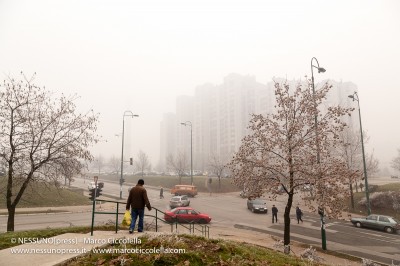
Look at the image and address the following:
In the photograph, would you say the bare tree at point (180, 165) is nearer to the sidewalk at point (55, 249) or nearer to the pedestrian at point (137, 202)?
the pedestrian at point (137, 202)

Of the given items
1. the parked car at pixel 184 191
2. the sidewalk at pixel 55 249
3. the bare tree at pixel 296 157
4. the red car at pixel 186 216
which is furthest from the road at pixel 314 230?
the parked car at pixel 184 191

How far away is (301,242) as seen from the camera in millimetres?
16188

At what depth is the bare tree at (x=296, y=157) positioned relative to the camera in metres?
12.9

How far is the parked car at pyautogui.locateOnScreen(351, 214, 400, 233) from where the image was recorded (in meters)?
19.6

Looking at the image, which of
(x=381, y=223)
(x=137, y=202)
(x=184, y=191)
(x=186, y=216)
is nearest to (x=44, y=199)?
(x=186, y=216)

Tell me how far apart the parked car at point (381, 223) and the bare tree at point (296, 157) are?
9.75 meters

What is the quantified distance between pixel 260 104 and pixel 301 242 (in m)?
91.8

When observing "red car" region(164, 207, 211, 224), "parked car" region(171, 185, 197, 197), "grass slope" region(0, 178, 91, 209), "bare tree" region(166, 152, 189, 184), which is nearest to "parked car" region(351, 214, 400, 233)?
"red car" region(164, 207, 211, 224)

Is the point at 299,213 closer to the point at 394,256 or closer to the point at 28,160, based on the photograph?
the point at 394,256

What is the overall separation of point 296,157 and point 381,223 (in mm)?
12275

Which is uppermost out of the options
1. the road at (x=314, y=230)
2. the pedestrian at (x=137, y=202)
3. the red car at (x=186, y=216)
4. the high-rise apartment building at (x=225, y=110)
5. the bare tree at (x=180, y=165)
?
the high-rise apartment building at (x=225, y=110)

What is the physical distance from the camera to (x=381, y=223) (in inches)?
794

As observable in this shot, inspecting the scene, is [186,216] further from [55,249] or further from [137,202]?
[55,249]

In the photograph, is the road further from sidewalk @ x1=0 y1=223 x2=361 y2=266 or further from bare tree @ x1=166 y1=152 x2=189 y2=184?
bare tree @ x1=166 y1=152 x2=189 y2=184
